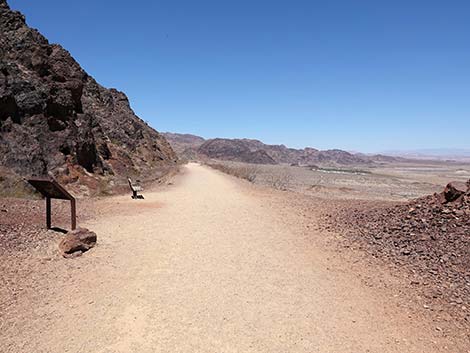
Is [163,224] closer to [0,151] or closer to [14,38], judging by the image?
[0,151]

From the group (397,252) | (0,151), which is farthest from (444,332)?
(0,151)

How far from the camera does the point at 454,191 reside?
28.7 ft

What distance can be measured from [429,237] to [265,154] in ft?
398

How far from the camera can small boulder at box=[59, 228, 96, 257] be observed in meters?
6.71

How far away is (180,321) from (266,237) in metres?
4.44

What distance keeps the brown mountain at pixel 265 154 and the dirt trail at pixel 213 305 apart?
375ft

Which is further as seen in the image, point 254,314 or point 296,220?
point 296,220

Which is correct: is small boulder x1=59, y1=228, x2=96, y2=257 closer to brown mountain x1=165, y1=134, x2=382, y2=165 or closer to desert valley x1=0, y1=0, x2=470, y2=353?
desert valley x1=0, y1=0, x2=470, y2=353

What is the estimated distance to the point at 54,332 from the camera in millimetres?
4156

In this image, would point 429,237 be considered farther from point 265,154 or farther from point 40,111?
point 265,154

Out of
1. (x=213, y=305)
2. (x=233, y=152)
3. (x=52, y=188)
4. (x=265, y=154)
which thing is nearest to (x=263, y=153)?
(x=265, y=154)

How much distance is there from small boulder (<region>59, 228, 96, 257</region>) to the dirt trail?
0.20 metres

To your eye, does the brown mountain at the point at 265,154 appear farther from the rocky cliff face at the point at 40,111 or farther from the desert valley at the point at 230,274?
the desert valley at the point at 230,274

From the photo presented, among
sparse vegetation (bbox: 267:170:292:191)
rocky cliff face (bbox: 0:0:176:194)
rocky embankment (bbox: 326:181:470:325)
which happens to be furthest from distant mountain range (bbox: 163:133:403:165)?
rocky embankment (bbox: 326:181:470:325)
